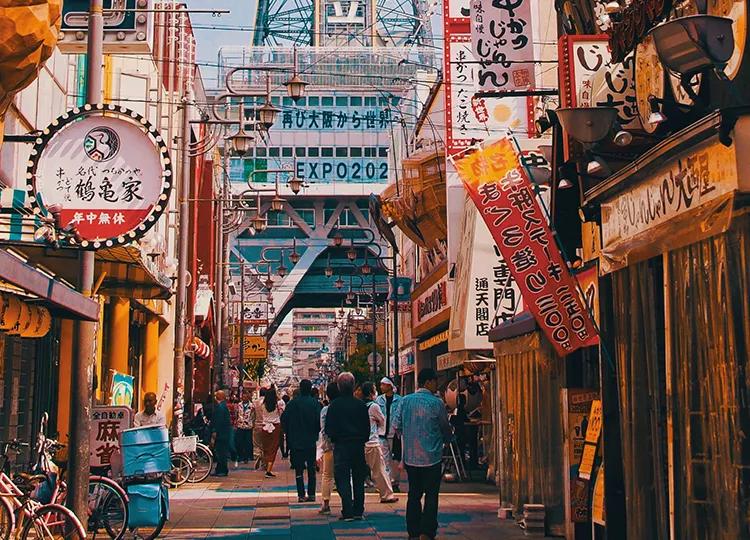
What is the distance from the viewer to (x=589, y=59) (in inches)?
465

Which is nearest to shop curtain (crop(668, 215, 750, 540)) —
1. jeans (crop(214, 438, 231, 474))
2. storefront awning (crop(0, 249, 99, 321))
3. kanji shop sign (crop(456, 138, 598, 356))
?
kanji shop sign (crop(456, 138, 598, 356))

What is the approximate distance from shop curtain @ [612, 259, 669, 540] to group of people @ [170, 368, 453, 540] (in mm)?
3380

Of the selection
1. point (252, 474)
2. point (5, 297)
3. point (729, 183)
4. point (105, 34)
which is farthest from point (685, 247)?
point (252, 474)

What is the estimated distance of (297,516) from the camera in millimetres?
16359

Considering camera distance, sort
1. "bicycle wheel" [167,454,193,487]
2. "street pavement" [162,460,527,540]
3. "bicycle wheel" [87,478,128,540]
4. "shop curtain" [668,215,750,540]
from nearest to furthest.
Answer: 1. "shop curtain" [668,215,750,540]
2. "bicycle wheel" [87,478,128,540]
3. "street pavement" [162,460,527,540]
4. "bicycle wheel" [167,454,193,487]

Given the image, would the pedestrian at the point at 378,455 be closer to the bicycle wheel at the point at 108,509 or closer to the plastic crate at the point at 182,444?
the plastic crate at the point at 182,444

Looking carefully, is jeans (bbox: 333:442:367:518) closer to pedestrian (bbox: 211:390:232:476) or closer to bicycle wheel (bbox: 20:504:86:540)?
bicycle wheel (bbox: 20:504:86:540)

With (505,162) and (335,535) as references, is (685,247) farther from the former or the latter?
(335,535)

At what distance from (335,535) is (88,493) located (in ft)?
10.4

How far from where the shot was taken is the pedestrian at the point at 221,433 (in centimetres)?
2605

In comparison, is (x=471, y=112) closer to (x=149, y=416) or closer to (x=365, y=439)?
(x=365, y=439)

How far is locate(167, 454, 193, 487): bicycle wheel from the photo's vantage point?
2208 centimetres

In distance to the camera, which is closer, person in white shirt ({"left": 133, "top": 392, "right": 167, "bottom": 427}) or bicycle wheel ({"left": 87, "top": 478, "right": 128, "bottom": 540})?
bicycle wheel ({"left": 87, "top": 478, "right": 128, "bottom": 540})

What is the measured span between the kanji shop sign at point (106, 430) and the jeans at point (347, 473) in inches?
116
